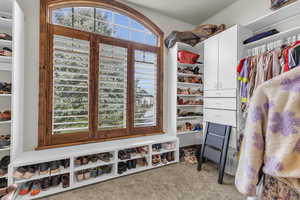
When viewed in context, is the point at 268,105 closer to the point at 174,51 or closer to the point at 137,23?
the point at 174,51

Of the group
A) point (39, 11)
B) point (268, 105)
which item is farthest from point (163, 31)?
point (268, 105)

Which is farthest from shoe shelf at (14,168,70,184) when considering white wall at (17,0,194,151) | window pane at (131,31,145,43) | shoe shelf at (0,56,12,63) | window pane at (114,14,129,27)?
window pane at (114,14,129,27)

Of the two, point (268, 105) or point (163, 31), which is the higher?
point (163, 31)

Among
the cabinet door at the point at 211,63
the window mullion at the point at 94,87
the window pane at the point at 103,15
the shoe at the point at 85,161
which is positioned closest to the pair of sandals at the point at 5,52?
the window mullion at the point at 94,87

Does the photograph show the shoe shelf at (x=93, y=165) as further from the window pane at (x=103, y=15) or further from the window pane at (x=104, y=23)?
the window pane at (x=103, y=15)

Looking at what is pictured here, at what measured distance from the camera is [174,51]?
2.66 m

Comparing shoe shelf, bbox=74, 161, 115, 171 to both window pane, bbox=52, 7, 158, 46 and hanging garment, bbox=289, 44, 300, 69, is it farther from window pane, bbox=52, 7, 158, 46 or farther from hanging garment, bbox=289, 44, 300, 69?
hanging garment, bbox=289, 44, 300, 69

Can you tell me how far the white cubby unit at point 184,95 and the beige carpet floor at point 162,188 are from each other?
2.63 ft

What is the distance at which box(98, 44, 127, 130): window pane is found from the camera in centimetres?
229

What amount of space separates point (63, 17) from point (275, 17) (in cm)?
295

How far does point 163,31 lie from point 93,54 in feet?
4.95

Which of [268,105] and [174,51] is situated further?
[174,51]

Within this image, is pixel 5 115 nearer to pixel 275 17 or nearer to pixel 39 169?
pixel 39 169

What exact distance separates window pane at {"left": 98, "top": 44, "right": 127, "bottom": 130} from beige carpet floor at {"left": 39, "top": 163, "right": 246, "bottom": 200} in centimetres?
89
